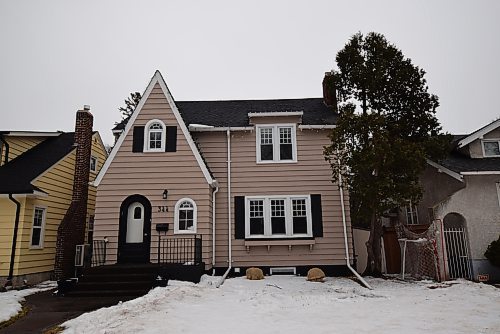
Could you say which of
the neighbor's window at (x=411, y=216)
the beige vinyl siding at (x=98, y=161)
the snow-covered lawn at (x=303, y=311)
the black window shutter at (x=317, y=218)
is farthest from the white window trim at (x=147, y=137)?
the neighbor's window at (x=411, y=216)

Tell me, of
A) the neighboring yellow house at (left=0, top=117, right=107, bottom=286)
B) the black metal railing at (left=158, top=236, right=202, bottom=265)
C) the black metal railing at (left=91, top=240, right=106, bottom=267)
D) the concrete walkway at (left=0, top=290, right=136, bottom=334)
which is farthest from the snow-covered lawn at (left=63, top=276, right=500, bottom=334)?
the neighboring yellow house at (left=0, top=117, right=107, bottom=286)

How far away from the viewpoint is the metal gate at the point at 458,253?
13.5 metres

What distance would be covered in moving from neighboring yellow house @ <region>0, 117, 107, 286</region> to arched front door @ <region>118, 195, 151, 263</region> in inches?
136

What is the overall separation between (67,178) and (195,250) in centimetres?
801

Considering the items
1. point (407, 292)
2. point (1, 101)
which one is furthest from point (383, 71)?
point (1, 101)

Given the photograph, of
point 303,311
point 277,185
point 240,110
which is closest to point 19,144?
point 240,110

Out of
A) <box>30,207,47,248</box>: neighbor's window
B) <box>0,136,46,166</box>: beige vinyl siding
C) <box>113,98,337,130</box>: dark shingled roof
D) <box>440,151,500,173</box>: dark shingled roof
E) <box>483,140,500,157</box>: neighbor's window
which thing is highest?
<box>113,98,337,130</box>: dark shingled roof

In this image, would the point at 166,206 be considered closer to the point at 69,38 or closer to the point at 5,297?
the point at 5,297

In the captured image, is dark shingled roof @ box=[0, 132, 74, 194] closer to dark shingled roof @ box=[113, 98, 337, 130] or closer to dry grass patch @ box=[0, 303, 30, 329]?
dark shingled roof @ box=[113, 98, 337, 130]

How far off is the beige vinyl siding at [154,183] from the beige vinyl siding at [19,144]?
5.22 m

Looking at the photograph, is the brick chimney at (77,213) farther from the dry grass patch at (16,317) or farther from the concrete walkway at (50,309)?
the dry grass patch at (16,317)

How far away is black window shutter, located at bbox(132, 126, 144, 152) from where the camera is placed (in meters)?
13.8

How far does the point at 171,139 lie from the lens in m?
13.8

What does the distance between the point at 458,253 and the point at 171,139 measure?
39.8 feet
